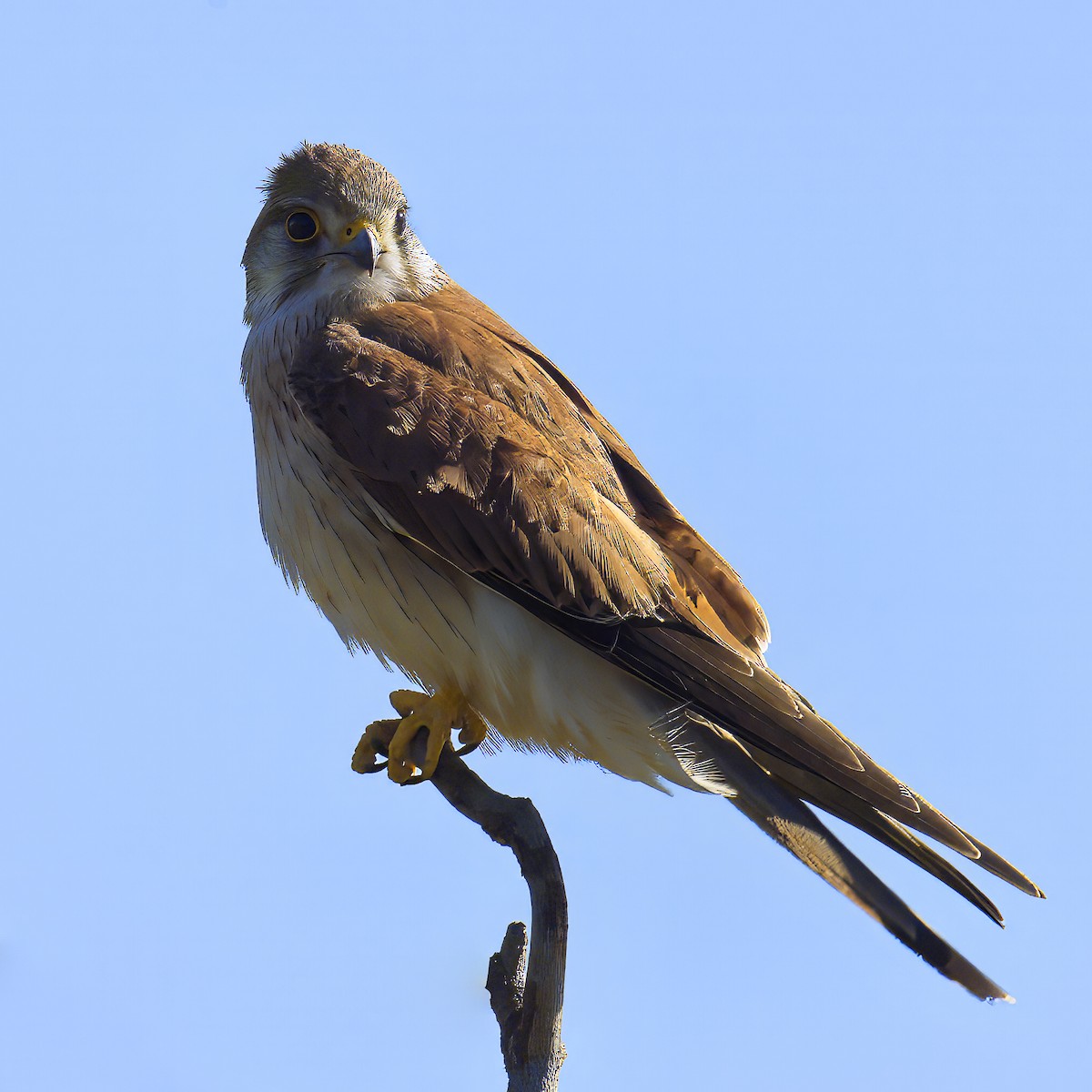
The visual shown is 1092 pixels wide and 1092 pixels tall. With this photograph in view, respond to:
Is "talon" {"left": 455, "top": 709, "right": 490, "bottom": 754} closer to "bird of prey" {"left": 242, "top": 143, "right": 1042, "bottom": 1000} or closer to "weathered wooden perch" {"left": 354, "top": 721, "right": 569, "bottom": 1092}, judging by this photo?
"bird of prey" {"left": 242, "top": 143, "right": 1042, "bottom": 1000}

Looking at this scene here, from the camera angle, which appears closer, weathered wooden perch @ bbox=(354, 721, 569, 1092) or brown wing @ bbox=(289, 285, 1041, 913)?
weathered wooden perch @ bbox=(354, 721, 569, 1092)

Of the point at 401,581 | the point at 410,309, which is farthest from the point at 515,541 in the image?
the point at 410,309

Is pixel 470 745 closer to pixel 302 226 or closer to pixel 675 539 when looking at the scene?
pixel 675 539

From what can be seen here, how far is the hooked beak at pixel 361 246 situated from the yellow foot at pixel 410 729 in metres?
1.19

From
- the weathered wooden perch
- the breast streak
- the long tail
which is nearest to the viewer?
the weathered wooden perch

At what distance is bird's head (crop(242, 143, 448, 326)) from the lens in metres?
4.00

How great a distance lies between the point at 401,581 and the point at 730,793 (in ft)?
3.23

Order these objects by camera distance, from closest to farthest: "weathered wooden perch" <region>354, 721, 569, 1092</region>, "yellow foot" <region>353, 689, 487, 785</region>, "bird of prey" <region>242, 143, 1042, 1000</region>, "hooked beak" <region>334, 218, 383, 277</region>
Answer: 1. "weathered wooden perch" <region>354, 721, 569, 1092</region>
2. "bird of prey" <region>242, 143, 1042, 1000</region>
3. "yellow foot" <region>353, 689, 487, 785</region>
4. "hooked beak" <region>334, 218, 383, 277</region>

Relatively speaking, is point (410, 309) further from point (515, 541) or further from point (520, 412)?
point (515, 541)

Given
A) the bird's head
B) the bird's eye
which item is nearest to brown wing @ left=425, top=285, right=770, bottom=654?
the bird's head

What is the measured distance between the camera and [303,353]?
3.82 metres

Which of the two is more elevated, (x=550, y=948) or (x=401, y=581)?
(x=401, y=581)

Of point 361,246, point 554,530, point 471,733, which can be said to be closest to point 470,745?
point 471,733

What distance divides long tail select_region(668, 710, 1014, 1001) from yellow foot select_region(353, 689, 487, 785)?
604mm
